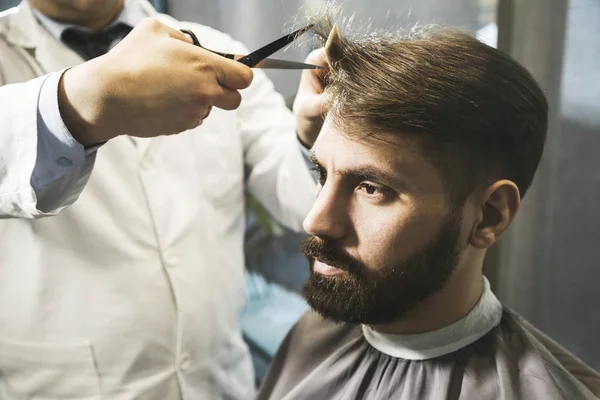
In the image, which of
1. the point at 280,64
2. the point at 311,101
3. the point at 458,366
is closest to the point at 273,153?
the point at 311,101

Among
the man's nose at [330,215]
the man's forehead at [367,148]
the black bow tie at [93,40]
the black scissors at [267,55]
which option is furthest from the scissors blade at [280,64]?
the black bow tie at [93,40]

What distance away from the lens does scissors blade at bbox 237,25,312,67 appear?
0.87m

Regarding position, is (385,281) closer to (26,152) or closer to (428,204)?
(428,204)

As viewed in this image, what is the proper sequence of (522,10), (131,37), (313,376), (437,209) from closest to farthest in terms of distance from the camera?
(131,37)
(437,209)
(313,376)
(522,10)

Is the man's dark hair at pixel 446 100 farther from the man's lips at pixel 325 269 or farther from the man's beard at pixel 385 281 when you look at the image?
the man's lips at pixel 325 269

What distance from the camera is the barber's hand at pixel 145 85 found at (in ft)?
Result: 2.49

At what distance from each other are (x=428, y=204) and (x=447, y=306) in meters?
0.23

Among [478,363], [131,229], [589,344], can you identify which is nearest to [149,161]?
[131,229]

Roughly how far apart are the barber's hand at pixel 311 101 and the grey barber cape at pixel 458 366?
435mm

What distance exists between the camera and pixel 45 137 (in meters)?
0.82

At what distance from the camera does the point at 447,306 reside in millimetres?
990

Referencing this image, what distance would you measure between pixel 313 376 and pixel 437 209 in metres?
0.49

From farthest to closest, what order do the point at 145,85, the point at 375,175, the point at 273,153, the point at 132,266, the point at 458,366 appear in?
1. the point at 273,153
2. the point at 132,266
3. the point at 458,366
4. the point at 375,175
5. the point at 145,85

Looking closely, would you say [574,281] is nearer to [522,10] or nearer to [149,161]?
[522,10]
